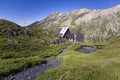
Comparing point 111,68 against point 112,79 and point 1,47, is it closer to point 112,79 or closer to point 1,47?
point 112,79

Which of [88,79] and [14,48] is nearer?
[88,79]

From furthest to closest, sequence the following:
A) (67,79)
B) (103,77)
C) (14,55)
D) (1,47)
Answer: (1,47) < (14,55) < (103,77) < (67,79)

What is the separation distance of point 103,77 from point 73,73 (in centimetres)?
458

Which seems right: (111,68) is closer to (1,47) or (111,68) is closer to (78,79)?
(78,79)

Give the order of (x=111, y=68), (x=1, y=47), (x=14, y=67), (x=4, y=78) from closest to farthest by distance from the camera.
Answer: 1. (x=111, y=68)
2. (x=4, y=78)
3. (x=14, y=67)
4. (x=1, y=47)

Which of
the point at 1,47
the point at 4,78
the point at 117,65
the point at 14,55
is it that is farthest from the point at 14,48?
the point at 117,65

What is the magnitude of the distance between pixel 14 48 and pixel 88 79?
69.1 meters

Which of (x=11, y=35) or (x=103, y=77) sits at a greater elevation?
(x=11, y=35)

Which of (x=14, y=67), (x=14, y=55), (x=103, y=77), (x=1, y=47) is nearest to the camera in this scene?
(x=103, y=77)

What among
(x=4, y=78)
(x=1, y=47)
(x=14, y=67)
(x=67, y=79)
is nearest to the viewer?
(x=67, y=79)

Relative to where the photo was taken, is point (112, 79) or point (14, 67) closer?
point (112, 79)

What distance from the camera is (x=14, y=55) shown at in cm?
7250

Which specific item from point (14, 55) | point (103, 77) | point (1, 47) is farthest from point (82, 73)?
point (1, 47)

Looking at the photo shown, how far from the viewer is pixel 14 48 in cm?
9019
